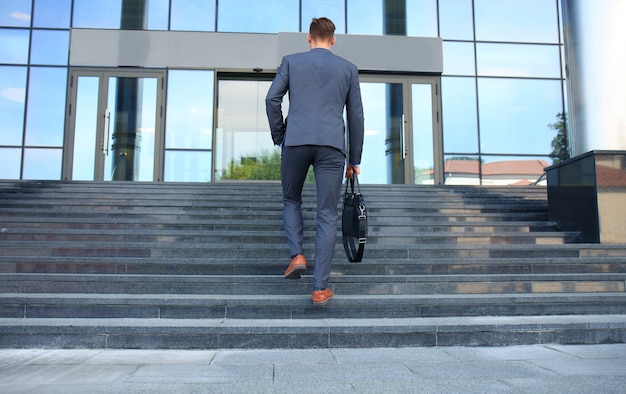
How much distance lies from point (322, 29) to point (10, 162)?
11885 millimetres

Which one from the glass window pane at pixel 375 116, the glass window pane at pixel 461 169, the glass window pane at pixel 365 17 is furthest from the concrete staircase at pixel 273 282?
the glass window pane at pixel 365 17

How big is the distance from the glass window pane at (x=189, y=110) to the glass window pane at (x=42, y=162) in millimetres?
2848

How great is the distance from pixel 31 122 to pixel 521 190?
12.1 m

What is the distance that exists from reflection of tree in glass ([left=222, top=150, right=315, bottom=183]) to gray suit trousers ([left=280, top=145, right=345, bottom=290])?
31.0ft

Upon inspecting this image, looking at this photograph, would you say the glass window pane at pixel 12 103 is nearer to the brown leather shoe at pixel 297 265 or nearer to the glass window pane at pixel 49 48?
the glass window pane at pixel 49 48

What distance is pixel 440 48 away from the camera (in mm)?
13766

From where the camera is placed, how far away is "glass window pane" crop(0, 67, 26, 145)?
13.0 metres

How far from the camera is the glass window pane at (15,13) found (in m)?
13.5

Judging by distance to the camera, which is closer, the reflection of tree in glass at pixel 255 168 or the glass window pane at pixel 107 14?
the reflection of tree in glass at pixel 255 168

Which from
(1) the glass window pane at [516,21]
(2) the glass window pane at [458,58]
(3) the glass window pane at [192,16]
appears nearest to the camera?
(3) the glass window pane at [192,16]

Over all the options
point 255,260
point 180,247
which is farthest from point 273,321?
point 180,247

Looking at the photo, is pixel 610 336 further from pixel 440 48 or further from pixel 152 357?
pixel 440 48

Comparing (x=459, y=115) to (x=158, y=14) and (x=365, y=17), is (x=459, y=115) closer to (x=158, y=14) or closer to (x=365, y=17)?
(x=365, y=17)

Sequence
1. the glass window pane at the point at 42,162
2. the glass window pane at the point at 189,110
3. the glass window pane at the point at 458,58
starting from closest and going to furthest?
the glass window pane at the point at 42,162, the glass window pane at the point at 189,110, the glass window pane at the point at 458,58
